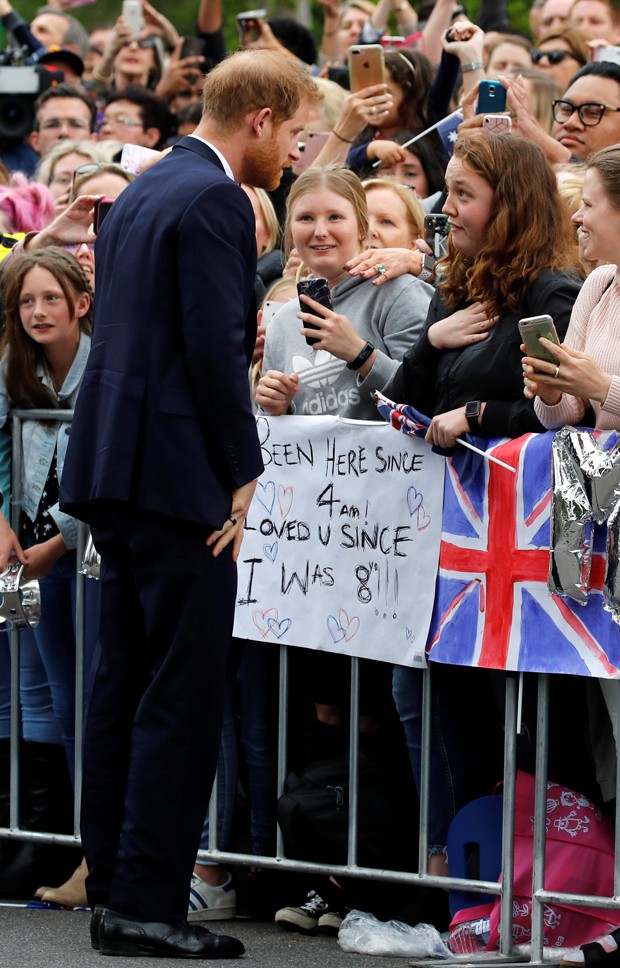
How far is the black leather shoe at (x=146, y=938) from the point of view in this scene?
4117mm

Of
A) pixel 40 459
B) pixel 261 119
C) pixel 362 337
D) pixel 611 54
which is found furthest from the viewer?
pixel 611 54

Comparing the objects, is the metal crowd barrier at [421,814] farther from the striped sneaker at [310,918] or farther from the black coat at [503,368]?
the black coat at [503,368]

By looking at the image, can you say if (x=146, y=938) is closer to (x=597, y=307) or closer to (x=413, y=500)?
(x=413, y=500)

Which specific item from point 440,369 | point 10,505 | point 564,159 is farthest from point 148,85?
point 440,369

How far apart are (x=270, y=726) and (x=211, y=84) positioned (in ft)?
6.77

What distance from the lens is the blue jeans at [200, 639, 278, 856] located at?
5.02 meters

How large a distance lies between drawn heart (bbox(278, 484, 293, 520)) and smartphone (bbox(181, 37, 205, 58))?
5759 mm

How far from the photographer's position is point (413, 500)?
4.57 meters

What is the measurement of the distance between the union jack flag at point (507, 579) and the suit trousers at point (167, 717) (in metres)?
0.66

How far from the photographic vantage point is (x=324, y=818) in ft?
15.6

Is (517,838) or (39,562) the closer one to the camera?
(517,838)

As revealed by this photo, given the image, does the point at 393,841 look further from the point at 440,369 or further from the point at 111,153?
the point at 111,153

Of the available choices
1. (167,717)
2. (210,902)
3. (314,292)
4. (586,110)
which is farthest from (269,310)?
(210,902)

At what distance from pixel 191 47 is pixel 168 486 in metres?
6.55
